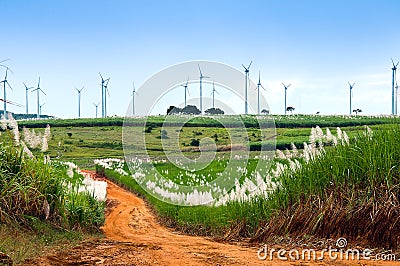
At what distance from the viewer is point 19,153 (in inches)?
396

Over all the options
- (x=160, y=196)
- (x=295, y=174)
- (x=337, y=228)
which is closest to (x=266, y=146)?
(x=160, y=196)

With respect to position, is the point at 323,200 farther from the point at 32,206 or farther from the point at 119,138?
the point at 119,138

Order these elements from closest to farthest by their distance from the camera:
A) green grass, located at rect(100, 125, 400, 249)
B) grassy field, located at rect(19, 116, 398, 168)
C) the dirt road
Result: the dirt road
green grass, located at rect(100, 125, 400, 249)
grassy field, located at rect(19, 116, 398, 168)

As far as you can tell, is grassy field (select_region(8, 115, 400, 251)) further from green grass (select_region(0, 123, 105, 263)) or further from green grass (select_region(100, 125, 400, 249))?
green grass (select_region(0, 123, 105, 263))

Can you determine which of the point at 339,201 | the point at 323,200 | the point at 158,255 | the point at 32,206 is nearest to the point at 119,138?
the point at 32,206

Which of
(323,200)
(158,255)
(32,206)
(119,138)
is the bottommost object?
(158,255)

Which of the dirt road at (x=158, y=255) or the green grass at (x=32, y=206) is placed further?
the green grass at (x=32, y=206)

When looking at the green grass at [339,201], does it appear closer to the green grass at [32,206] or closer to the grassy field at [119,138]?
the green grass at [32,206]

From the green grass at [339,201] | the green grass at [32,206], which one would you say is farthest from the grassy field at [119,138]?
the green grass at [32,206]

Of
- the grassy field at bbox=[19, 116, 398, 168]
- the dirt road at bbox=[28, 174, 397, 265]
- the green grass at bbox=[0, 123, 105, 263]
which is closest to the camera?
the dirt road at bbox=[28, 174, 397, 265]

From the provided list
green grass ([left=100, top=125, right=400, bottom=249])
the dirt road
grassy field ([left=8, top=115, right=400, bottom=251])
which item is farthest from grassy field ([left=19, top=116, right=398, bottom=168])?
the dirt road

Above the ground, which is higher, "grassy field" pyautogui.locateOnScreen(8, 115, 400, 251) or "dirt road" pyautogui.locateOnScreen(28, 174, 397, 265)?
"grassy field" pyautogui.locateOnScreen(8, 115, 400, 251)

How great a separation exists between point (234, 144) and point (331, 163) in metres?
35.7

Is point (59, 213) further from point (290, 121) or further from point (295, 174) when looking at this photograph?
point (290, 121)
